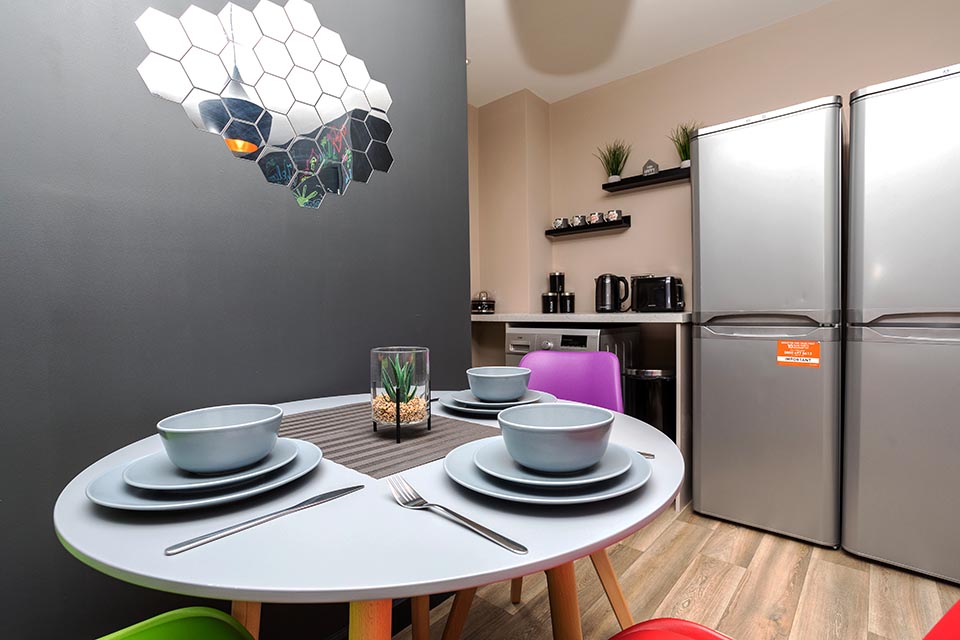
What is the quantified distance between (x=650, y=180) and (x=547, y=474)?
108 inches

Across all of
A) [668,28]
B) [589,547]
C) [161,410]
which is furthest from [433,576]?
[668,28]

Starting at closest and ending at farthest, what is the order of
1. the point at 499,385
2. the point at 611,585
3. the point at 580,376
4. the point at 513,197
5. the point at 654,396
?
the point at 499,385 < the point at 611,585 < the point at 580,376 < the point at 654,396 < the point at 513,197

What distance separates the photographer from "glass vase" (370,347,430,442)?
0.83m

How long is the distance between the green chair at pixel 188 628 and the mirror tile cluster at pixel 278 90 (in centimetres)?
105

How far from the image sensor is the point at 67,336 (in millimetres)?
949

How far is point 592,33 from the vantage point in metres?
2.65

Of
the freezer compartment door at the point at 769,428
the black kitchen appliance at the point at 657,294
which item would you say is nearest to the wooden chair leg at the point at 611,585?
the freezer compartment door at the point at 769,428

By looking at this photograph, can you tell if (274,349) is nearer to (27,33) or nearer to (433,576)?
(27,33)

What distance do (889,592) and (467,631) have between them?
1.51 m

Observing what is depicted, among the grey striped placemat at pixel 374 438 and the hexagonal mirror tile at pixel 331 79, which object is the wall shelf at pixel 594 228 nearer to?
the hexagonal mirror tile at pixel 331 79

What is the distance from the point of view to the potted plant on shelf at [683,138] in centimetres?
275

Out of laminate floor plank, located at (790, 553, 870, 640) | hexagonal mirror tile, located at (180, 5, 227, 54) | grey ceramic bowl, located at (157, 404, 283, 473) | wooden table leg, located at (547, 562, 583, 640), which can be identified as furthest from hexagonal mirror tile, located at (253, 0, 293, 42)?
laminate floor plank, located at (790, 553, 870, 640)

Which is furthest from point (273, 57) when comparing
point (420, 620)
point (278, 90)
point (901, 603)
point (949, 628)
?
point (901, 603)

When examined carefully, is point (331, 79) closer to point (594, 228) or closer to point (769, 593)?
point (594, 228)
